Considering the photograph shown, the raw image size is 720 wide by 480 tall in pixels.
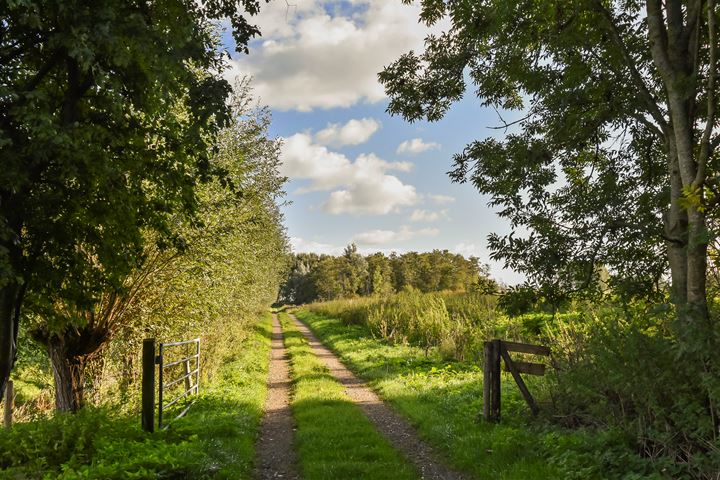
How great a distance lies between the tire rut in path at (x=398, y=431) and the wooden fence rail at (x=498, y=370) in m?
1.40

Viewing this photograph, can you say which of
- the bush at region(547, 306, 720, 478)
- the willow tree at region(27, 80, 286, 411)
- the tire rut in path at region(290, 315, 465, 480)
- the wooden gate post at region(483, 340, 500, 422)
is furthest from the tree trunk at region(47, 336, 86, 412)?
the bush at region(547, 306, 720, 478)

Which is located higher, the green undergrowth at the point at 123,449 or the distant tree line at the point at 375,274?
the distant tree line at the point at 375,274

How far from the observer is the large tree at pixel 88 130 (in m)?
4.70

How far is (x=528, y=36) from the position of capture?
7934mm

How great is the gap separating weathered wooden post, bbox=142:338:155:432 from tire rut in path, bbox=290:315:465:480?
12.5 ft

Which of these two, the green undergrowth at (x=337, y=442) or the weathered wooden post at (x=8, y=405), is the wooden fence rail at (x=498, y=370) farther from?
the weathered wooden post at (x=8, y=405)

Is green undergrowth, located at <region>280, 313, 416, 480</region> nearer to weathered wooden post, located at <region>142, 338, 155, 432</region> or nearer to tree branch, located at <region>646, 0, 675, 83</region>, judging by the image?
weathered wooden post, located at <region>142, 338, 155, 432</region>

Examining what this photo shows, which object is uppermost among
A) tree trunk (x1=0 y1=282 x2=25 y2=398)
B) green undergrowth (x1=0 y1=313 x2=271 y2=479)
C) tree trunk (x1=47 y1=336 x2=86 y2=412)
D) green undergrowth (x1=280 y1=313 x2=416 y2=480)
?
tree trunk (x1=0 y1=282 x2=25 y2=398)

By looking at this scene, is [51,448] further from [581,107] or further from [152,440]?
[581,107]

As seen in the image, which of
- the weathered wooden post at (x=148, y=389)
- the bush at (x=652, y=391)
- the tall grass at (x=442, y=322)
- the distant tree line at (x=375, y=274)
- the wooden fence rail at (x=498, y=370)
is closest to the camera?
the bush at (x=652, y=391)

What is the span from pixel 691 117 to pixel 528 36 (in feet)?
8.64

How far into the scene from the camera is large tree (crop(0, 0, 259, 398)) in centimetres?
470

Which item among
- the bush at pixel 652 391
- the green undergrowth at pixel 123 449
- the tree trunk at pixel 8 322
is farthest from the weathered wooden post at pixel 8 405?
the bush at pixel 652 391

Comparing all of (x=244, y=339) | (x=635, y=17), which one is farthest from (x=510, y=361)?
(x=244, y=339)
